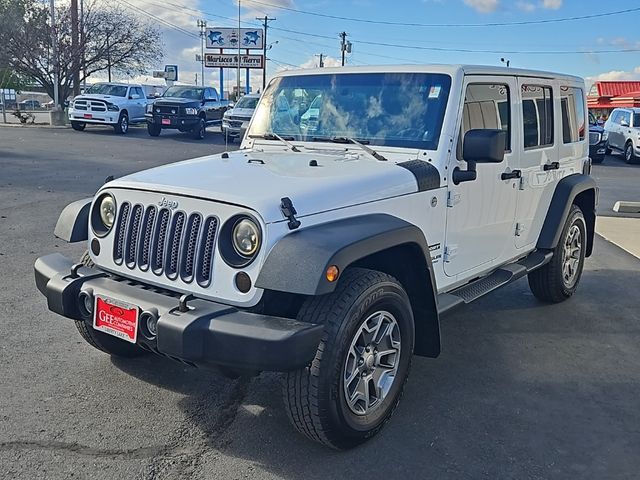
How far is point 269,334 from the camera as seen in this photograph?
9.42 ft

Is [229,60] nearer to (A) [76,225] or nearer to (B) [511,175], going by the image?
(B) [511,175]

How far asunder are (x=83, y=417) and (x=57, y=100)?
32782mm

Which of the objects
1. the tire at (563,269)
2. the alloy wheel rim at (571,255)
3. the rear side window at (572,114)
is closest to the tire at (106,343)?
the tire at (563,269)

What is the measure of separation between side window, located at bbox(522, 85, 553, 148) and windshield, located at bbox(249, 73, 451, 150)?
3.74 ft

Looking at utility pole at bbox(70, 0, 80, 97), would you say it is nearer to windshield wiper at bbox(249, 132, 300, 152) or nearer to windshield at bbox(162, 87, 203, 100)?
windshield at bbox(162, 87, 203, 100)

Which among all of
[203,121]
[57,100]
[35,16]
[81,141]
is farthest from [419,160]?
[35,16]

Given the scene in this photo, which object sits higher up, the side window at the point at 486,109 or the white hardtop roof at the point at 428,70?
the white hardtop roof at the point at 428,70

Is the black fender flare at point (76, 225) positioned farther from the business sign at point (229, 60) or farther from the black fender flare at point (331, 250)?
the business sign at point (229, 60)

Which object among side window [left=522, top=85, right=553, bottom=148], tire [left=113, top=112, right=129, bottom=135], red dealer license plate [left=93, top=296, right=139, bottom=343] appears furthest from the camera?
tire [left=113, top=112, right=129, bottom=135]

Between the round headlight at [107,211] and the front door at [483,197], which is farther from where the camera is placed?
the front door at [483,197]

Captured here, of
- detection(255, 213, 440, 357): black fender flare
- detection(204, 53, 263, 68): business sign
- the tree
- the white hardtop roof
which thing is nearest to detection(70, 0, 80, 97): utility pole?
the tree

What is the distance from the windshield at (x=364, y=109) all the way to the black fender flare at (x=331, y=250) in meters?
0.83

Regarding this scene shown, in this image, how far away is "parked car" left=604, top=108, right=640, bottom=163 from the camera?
848 inches

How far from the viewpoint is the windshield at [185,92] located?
26.9 m
